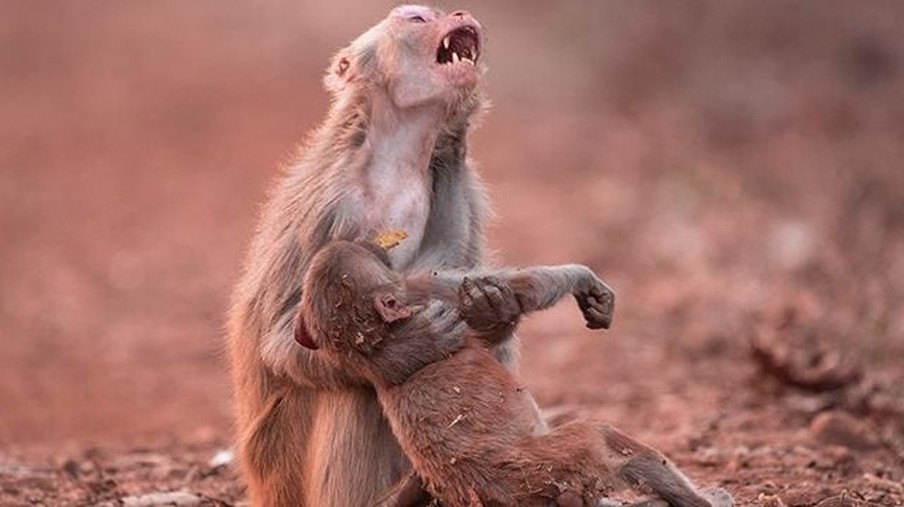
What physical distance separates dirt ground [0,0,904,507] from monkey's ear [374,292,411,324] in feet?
4.93

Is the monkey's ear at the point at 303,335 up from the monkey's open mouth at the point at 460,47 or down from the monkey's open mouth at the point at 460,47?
down

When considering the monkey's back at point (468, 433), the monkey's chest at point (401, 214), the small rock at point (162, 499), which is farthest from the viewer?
the small rock at point (162, 499)

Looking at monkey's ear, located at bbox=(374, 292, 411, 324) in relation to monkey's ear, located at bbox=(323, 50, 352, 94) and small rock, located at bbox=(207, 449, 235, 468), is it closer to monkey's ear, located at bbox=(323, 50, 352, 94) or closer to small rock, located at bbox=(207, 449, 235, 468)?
monkey's ear, located at bbox=(323, 50, 352, 94)

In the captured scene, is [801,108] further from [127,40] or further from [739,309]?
[127,40]

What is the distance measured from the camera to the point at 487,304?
5.32 m

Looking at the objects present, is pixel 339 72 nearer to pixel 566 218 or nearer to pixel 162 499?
pixel 162 499

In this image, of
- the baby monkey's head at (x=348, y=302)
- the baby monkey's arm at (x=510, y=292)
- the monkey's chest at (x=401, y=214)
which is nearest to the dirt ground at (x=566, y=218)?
the monkey's chest at (x=401, y=214)

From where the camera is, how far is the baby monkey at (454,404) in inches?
198

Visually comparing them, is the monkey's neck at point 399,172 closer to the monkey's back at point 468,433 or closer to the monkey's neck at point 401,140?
the monkey's neck at point 401,140

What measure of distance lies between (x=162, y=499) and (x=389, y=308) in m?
1.87

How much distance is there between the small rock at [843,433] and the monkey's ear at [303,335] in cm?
286

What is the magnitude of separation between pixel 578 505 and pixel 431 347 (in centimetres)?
62

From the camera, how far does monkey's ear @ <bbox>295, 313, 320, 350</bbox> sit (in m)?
5.29

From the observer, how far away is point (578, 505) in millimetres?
4988
